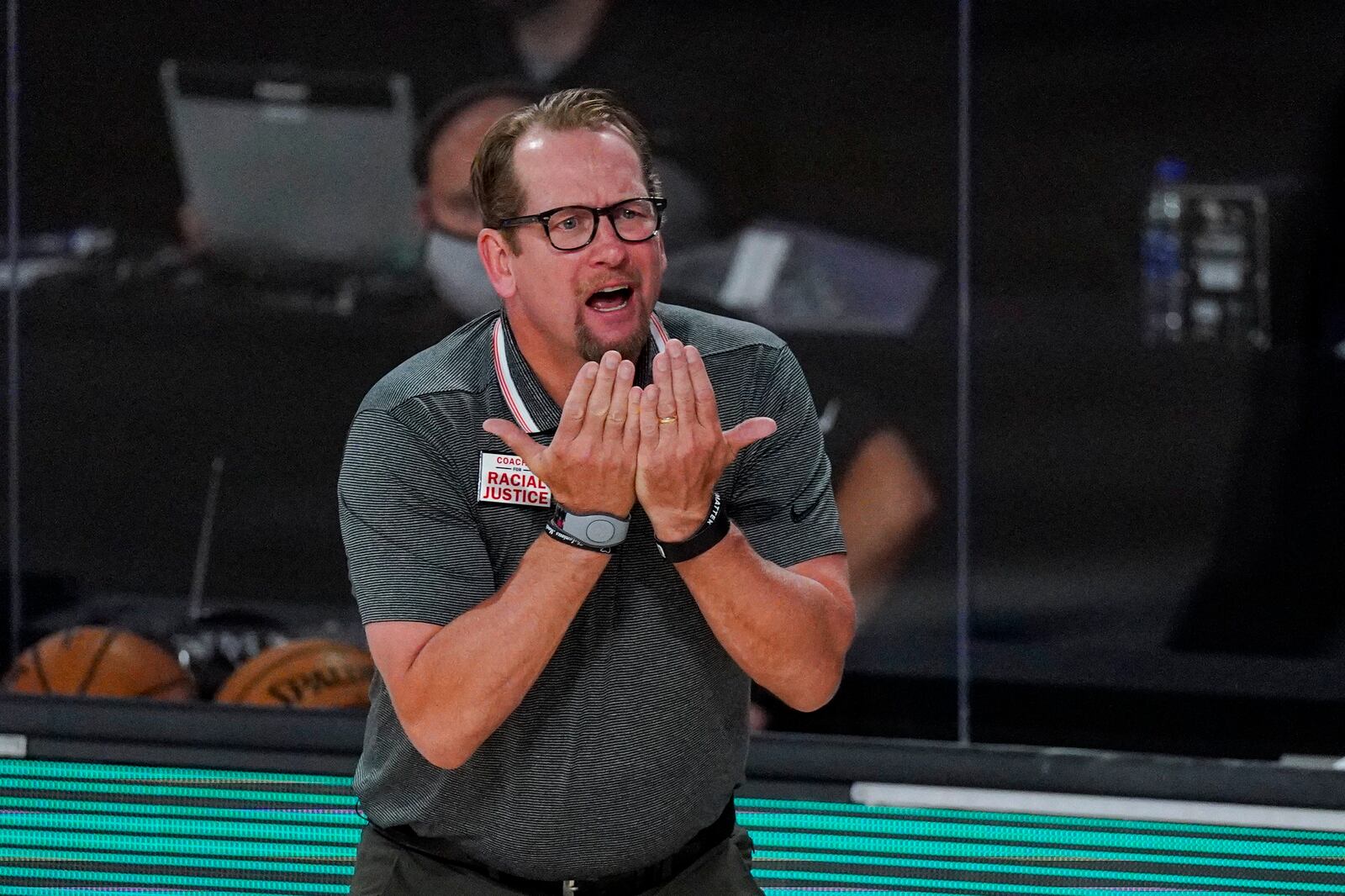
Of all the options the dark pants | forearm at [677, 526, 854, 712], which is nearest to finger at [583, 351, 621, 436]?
forearm at [677, 526, 854, 712]

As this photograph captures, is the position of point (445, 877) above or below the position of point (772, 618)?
below

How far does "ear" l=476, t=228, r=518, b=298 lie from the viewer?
97.2 inches

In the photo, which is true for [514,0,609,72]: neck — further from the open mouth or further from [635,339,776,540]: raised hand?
[635,339,776,540]: raised hand

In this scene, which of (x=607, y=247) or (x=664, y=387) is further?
(x=607, y=247)

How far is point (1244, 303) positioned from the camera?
17.3ft

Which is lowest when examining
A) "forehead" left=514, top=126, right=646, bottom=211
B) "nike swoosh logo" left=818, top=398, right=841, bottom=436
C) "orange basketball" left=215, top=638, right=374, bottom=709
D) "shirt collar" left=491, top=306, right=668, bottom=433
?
"orange basketball" left=215, top=638, right=374, bottom=709

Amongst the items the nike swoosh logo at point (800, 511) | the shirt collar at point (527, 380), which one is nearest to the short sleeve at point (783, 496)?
the nike swoosh logo at point (800, 511)

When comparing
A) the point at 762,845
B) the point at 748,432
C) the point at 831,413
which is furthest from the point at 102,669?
the point at 748,432

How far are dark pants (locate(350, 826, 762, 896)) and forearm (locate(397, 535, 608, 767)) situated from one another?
293mm

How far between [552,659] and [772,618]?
336mm

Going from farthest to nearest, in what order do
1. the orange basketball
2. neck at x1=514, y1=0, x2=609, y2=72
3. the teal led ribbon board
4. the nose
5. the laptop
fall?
the laptop < neck at x1=514, y1=0, x2=609, y2=72 < the orange basketball < the teal led ribbon board < the nose

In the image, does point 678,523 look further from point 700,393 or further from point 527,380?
point 527,380

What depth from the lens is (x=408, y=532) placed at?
2359 millimetres

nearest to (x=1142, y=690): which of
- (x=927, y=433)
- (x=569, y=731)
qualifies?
(x=927, y=433)
